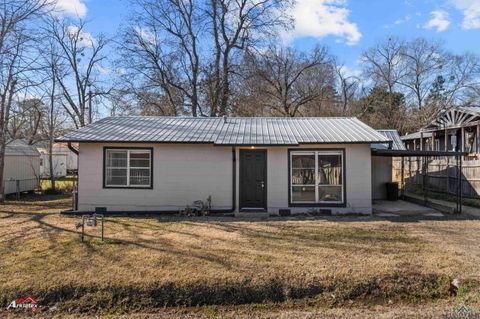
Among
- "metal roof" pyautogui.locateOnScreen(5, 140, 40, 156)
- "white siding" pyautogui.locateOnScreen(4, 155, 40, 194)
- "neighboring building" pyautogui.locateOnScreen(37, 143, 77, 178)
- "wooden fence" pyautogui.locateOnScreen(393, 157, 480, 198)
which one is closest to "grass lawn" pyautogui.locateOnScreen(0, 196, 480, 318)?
"wooden fence" pyautogui.locateOnScreen(393, 157, 480, 198)

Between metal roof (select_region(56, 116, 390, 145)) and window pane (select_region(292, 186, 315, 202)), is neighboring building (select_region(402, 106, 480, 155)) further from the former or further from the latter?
window pane (select_region(292, 186, 315, 202))

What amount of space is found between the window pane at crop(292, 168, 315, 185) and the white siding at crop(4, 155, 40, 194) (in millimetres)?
14043

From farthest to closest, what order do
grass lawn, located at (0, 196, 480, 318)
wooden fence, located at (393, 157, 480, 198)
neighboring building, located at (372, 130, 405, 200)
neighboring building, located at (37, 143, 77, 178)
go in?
neighboring building, located at (37, 143, 77, 178), neighboring building, located at (372, 130, 405, 200), wooden fence, located at (393, 157, 480, 198), grass lawn, located at (0, 196, 480, 318)

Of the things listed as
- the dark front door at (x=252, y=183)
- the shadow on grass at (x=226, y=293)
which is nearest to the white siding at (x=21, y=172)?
the dark front door at (x=252, y=183)

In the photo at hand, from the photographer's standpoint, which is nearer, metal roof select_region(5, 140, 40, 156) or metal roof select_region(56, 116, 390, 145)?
metal roof select_region(56, 116, 390, 145)

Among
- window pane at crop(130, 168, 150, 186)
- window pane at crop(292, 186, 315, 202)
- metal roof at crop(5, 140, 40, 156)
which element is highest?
metal roof at crop(5, 140, 40, 156)

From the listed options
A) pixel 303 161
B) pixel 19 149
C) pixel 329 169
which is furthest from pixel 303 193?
pixel 19 149

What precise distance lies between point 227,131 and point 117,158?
3.93 meters

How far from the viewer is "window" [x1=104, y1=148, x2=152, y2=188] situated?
12391 mm

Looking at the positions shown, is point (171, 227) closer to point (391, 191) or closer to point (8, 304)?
point (8, 304)

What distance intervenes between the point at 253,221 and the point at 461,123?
1510 cm

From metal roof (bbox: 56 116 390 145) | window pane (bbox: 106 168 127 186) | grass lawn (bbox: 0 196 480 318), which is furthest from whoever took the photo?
window pane (bbox: 106 168 127 186)

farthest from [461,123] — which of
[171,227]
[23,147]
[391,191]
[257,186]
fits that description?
[23,147]

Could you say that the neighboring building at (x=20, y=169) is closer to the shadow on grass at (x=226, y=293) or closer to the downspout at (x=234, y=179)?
the downspout at (x=234, y=179)
